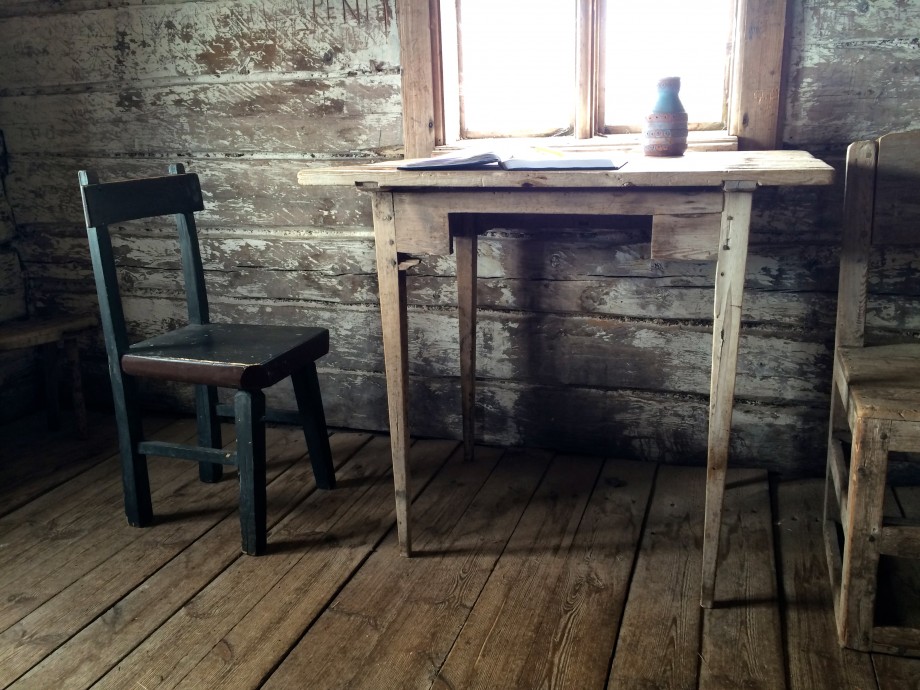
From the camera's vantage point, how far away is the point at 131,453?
6.87 feet

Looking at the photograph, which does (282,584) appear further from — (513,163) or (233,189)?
(233,189)

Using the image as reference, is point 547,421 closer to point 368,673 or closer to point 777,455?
point 777,455

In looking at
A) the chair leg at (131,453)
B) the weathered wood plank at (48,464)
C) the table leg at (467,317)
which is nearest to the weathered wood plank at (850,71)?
the table leg at (467,317)

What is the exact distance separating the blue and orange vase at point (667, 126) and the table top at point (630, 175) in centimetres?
5

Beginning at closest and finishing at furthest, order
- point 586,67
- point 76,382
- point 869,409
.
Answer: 1. point 869,409
2. point 586,67
3. point 76,382

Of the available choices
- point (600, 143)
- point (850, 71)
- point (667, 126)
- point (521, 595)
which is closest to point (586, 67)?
point (600, 143)

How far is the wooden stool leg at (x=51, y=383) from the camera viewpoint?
110 inches

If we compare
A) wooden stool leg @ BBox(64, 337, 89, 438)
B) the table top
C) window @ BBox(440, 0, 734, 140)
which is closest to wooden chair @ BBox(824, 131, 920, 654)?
the table top

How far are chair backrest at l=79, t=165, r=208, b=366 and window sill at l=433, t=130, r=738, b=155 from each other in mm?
725

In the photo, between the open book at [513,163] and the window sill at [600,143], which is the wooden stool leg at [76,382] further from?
the open book at [513,163]

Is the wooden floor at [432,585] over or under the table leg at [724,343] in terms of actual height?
under

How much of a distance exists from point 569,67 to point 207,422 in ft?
4.74

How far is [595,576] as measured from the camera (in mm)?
1842

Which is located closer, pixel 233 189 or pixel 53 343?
pixel 233 189
